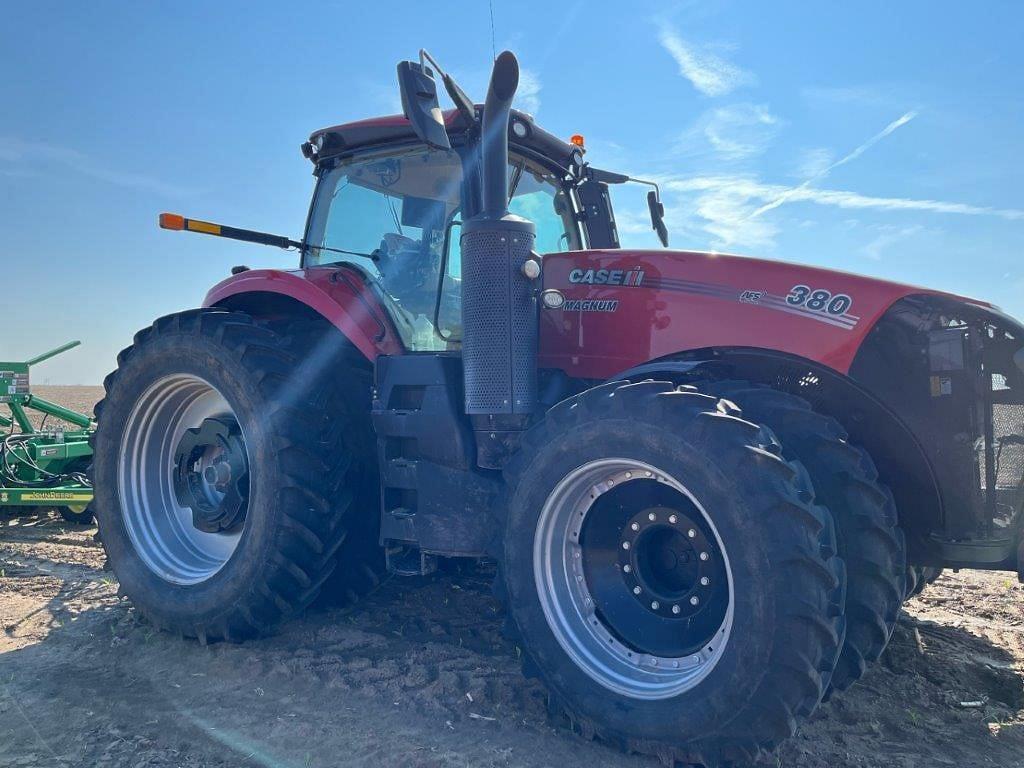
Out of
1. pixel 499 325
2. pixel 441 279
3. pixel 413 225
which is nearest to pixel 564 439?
pixel 499 325

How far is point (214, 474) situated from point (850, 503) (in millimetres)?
3106

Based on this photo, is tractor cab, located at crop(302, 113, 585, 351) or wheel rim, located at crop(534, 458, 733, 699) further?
tractor cab, located at crop(302, 113, 585, 351)

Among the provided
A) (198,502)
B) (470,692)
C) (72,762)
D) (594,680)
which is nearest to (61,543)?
(198,502)

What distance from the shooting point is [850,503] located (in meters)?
2.79

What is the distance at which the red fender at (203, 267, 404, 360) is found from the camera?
3936 millimetres

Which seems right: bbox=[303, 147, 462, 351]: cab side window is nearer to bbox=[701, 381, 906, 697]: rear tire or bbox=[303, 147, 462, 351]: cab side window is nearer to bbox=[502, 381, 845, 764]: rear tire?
bbox=[502, 381, 845, 764]: rear tire

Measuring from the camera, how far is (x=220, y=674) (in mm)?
3555

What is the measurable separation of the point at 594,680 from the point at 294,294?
95.3 inches

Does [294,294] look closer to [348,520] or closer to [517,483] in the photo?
[348,520]

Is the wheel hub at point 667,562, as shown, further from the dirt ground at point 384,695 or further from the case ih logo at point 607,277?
the case ih logo at point 607,277

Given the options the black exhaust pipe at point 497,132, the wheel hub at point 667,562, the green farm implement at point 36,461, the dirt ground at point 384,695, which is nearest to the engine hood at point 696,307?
the black exhaust pipe at point 497,132

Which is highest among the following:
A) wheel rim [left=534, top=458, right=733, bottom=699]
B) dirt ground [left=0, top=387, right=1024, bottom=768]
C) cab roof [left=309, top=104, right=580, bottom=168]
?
cab roof [left=309, top=104, right=580, bottom=168]

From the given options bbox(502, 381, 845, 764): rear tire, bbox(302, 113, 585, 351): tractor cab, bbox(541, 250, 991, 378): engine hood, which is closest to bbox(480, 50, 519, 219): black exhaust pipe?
bbox(302, 113, 585, 351): tractor cab

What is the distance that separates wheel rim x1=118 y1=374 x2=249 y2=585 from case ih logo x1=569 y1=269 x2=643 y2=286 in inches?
78.8
